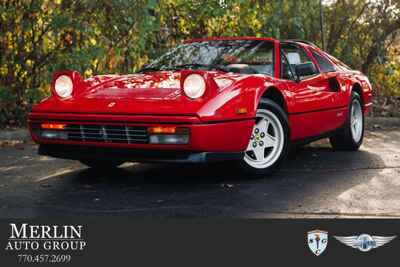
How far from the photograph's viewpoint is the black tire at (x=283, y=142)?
508 cm

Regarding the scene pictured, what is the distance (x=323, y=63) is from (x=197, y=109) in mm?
2505

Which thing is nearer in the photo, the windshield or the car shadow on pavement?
the car shadow on pavement

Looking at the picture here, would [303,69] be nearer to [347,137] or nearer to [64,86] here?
[347,137]

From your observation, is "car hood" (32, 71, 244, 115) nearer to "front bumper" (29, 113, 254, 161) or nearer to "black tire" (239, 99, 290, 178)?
"front bumper" (29, 113, 254, 161)

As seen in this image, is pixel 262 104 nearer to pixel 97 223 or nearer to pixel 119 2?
pixel 97 223

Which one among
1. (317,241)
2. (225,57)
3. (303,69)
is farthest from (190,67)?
(317,241)

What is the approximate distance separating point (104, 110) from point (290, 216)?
5.16ft

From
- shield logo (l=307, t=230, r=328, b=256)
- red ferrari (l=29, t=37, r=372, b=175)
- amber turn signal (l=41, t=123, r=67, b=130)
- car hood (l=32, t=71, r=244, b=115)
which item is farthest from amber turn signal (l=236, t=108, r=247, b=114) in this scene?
shield logo (l=307, t=230, r=328, b=256)

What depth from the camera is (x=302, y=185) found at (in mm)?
4996

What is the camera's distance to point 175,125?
14.6 ft

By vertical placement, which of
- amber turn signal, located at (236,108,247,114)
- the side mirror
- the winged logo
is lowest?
the winged logo

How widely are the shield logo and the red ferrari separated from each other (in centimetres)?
143

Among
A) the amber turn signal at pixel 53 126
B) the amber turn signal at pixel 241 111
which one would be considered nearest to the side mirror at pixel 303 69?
the amber turn signal at pixel 241 111

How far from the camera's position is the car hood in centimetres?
456
